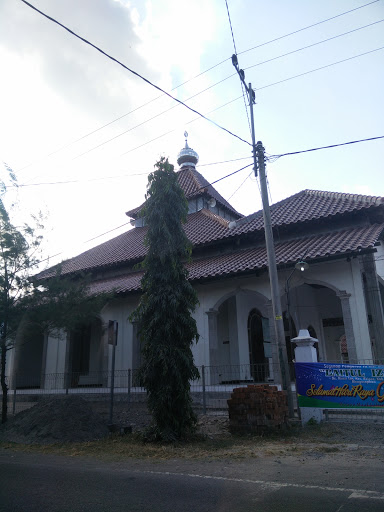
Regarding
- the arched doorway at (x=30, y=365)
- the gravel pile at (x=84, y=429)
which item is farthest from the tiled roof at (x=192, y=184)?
the gravel pile at (x=84, y=429)

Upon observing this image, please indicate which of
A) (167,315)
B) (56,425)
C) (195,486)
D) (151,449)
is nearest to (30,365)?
(56,425)

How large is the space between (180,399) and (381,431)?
15.2 ft

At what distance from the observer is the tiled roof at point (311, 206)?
629 inches

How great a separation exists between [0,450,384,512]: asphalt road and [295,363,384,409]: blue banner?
313cm

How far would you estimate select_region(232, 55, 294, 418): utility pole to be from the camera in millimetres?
10636

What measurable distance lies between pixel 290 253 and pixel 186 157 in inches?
636

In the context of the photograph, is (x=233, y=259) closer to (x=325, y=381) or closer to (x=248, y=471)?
(x=325, y=381)

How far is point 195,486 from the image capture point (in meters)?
5.48

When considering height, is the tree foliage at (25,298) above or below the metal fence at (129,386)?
A: above

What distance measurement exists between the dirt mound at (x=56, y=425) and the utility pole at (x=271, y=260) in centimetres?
477

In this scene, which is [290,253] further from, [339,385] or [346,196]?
Answer: [339,385]

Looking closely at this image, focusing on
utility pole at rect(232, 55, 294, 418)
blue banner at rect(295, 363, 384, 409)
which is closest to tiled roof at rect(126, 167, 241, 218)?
utility pole at rect(232, 55, 294, 418)

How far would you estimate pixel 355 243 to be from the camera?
44.4 ft

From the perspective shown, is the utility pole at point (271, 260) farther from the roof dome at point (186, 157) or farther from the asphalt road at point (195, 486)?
the roof dome at point (186, 157)
